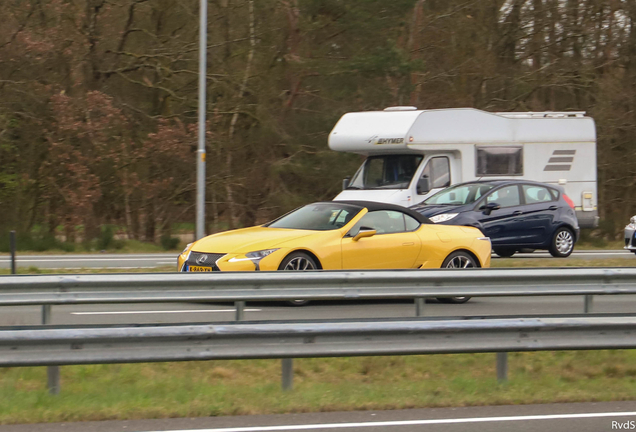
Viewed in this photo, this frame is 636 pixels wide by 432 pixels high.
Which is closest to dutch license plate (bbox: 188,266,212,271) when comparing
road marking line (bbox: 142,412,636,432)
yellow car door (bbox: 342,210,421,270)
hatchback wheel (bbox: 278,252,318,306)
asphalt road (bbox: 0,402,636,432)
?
hatchback wheel (bbox: 278,252,318,306)

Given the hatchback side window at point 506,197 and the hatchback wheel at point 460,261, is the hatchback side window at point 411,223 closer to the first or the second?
the hatchback wheel at point 460,261

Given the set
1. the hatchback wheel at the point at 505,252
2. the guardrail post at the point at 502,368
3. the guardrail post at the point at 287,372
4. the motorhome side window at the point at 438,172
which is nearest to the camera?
the guardrail post at the point at 287,372

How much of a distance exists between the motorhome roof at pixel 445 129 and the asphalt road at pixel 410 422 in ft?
40.3

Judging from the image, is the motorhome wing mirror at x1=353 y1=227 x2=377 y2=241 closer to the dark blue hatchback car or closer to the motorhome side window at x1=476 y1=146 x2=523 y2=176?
the dark blue hatchback car

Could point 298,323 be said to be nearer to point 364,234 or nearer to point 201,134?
point 364,234

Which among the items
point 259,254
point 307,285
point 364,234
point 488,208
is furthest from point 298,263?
point 488,208

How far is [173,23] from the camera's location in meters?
27.3

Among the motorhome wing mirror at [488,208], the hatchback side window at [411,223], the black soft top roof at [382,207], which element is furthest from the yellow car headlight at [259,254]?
the motorhome wing mirror at [488,208]

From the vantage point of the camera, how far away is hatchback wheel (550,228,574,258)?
685 inches

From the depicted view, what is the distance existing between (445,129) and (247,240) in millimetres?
8900

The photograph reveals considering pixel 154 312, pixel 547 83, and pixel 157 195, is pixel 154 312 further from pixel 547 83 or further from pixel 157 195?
pixel 547 83

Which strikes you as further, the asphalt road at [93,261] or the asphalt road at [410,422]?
the asphalt road at [93,261]

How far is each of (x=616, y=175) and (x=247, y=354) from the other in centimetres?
2413

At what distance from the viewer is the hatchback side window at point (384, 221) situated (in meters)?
11.7
